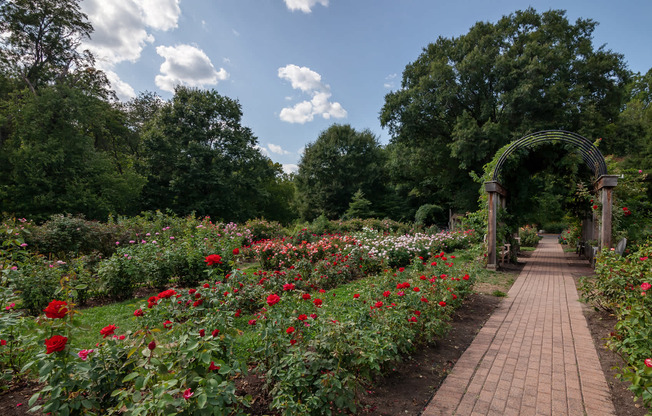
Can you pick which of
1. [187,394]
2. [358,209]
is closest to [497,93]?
[358,209]

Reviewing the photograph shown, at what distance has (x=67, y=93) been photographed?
15086 mm

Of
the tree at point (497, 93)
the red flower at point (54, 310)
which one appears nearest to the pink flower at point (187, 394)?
the red flower at point (54, 310)

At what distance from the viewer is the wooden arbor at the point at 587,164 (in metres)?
7.24

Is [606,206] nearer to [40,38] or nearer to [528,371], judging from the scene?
[528,371]

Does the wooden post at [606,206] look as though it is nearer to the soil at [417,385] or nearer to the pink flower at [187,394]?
the soil at [417,385]

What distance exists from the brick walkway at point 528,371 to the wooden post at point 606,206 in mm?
3718

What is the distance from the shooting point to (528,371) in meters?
2.84

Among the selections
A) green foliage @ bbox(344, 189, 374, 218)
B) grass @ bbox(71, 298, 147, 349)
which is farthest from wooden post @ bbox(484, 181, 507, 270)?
green foliage @ bbox(344, 189, 374, 218)

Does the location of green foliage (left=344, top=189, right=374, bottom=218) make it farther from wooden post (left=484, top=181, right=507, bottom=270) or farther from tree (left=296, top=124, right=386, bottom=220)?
wooden post (left=484, top=181, right=507, bottom=270)

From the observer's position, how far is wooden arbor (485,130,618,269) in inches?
285

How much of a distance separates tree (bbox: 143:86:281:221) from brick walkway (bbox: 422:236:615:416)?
17.8 metres

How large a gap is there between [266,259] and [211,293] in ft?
18.0

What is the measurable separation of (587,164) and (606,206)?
2066 mm

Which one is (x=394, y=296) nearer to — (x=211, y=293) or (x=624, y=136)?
(x=211, y=293)
